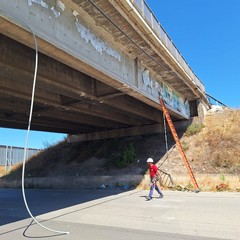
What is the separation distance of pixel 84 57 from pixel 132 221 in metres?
5.23

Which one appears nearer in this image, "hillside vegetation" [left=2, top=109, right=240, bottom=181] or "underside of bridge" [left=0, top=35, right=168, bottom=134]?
"underside of bridge" [left=0, top=35, right=168, bottom=134]

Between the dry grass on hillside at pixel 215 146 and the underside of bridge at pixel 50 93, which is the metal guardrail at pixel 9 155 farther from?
the dry grass on hillside at pixel 215 146

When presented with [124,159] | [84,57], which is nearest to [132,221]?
[84,57]

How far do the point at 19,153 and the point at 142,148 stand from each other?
22018mm

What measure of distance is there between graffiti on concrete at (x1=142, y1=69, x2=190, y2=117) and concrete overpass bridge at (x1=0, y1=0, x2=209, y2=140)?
6 cm

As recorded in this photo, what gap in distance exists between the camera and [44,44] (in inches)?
337

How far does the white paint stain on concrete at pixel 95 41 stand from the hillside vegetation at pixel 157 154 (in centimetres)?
1084

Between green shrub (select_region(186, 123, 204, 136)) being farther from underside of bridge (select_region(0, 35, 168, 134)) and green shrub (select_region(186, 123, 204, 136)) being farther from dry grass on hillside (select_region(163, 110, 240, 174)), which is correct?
underside of bridge (select_region(0, 35, 168, 134))

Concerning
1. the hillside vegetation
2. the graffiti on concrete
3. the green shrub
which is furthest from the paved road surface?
the green shrub

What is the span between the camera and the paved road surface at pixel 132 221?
740 cm

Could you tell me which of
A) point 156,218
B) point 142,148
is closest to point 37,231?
point 156,218

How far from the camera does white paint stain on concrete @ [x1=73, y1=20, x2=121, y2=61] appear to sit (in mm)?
10227

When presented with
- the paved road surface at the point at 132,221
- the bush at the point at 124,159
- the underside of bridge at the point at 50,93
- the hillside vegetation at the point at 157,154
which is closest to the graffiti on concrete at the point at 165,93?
the underside of bridge at the point at 50,93

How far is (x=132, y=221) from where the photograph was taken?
915 cm
